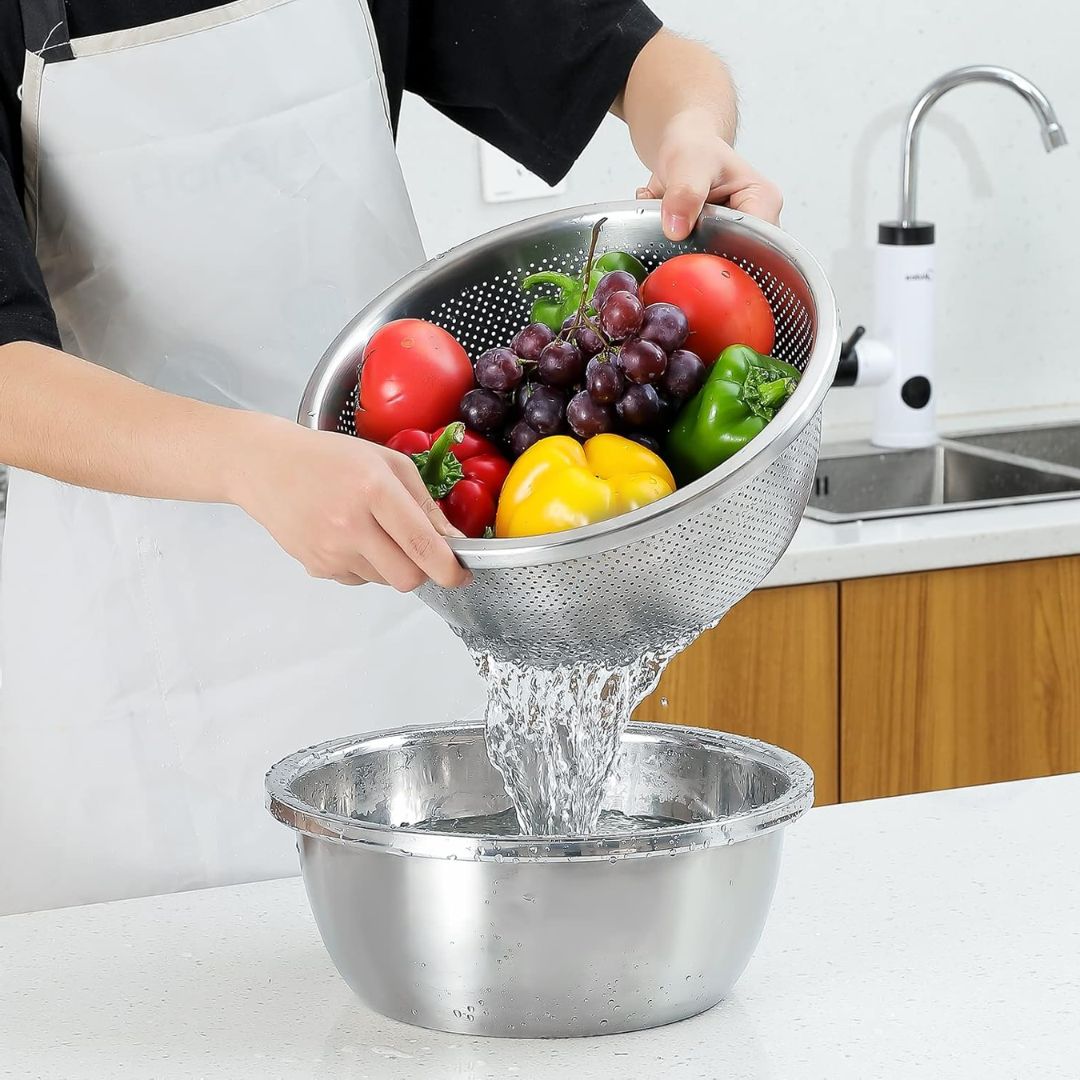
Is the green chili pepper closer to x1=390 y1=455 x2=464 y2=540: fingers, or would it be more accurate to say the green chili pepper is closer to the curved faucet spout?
x1=390 y1=455 x2=464 y2=540: fingers

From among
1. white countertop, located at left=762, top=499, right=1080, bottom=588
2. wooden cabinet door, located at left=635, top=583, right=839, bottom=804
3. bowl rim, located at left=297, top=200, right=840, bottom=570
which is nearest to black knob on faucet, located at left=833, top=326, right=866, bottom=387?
white countertop, located at left=762, top=499, right=1080, bottom=588

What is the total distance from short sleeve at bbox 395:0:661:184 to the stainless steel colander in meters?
0.32

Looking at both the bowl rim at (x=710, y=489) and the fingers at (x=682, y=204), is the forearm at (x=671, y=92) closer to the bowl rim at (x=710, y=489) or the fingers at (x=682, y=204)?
the fingers at (x=682, y=204)

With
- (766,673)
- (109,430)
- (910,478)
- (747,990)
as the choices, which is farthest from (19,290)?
(910,478)

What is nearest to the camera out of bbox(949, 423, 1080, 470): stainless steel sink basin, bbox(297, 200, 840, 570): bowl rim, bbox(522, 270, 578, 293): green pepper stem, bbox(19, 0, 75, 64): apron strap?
bbox(297, 200, 840, 570): bowl rim

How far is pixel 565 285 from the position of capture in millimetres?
975

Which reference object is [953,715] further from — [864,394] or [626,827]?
[626,827]

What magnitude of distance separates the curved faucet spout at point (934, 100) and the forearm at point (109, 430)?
4.55ft

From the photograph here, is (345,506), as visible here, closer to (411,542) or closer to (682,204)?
(411,542)

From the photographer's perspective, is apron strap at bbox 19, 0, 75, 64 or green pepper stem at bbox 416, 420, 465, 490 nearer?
green pepper stem at bbox 416, 420, 465, 490

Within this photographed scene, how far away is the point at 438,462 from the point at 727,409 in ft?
0.49

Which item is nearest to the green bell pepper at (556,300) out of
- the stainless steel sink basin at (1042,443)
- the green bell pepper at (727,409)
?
the green bell pepper at (727,409)

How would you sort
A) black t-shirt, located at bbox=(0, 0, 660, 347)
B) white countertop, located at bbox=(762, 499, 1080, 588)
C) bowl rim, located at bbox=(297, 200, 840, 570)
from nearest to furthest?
bowl rim, located at bbox=(297, 200, 840, 570), black t-shirt, located at bbox=(0, 0, 660, 347), white countertop, located at bbox=(762, 499, 1080, 588)

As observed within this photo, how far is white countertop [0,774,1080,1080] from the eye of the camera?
78cm
